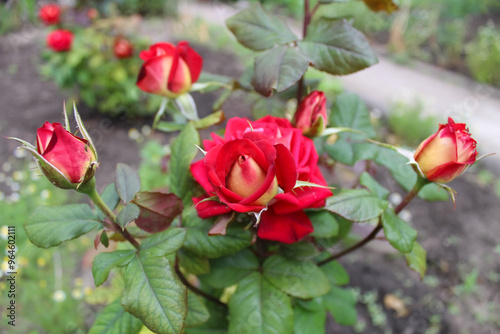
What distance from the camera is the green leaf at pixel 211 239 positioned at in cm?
49

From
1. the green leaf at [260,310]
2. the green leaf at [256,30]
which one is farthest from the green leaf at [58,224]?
the green leaf at [256,30]

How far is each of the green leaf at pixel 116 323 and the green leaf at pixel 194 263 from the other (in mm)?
108

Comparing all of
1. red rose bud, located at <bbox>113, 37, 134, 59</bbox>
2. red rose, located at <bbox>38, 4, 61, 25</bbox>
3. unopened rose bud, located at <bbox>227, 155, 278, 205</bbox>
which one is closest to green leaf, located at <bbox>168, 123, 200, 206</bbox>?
unopened rose bud, located at <bbox>227, 155, 278, 205</bbox>

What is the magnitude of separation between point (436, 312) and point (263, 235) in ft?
3.95

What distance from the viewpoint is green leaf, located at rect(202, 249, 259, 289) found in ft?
1.92

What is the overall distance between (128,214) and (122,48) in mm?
2239

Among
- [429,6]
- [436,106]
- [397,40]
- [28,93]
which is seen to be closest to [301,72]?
[436,106]

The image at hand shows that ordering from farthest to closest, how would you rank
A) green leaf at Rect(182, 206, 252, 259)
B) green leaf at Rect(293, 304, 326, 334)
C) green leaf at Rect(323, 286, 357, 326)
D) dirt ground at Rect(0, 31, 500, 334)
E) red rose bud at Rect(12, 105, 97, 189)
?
dirt ground at Rect(0, 31, 500, 334) → green leaf at Rect(323, 286, 357, 326) → green leaf at Rect(293, 304, 326, 334) → green leaf at Rect(182, 206, 252, 259) → red rose bud at Rect(12, 105, 97, 189)

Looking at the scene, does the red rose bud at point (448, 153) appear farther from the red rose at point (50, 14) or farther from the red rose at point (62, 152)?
the red rose at point (50, 14)

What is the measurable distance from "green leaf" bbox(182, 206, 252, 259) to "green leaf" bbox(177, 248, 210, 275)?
0.02 meters

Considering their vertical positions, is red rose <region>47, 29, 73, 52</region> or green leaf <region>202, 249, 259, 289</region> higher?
green leaf <region>202, 249, 259, 289</region>

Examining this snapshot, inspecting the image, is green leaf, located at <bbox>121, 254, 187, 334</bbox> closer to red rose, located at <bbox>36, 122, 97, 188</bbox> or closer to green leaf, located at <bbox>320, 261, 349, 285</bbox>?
red rose, located at <bbox>36, 122, 97, 188</bbox>

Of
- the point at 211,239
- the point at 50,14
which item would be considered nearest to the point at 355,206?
the point at 211,239

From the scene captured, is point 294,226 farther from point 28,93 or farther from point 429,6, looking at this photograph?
point 429,6
